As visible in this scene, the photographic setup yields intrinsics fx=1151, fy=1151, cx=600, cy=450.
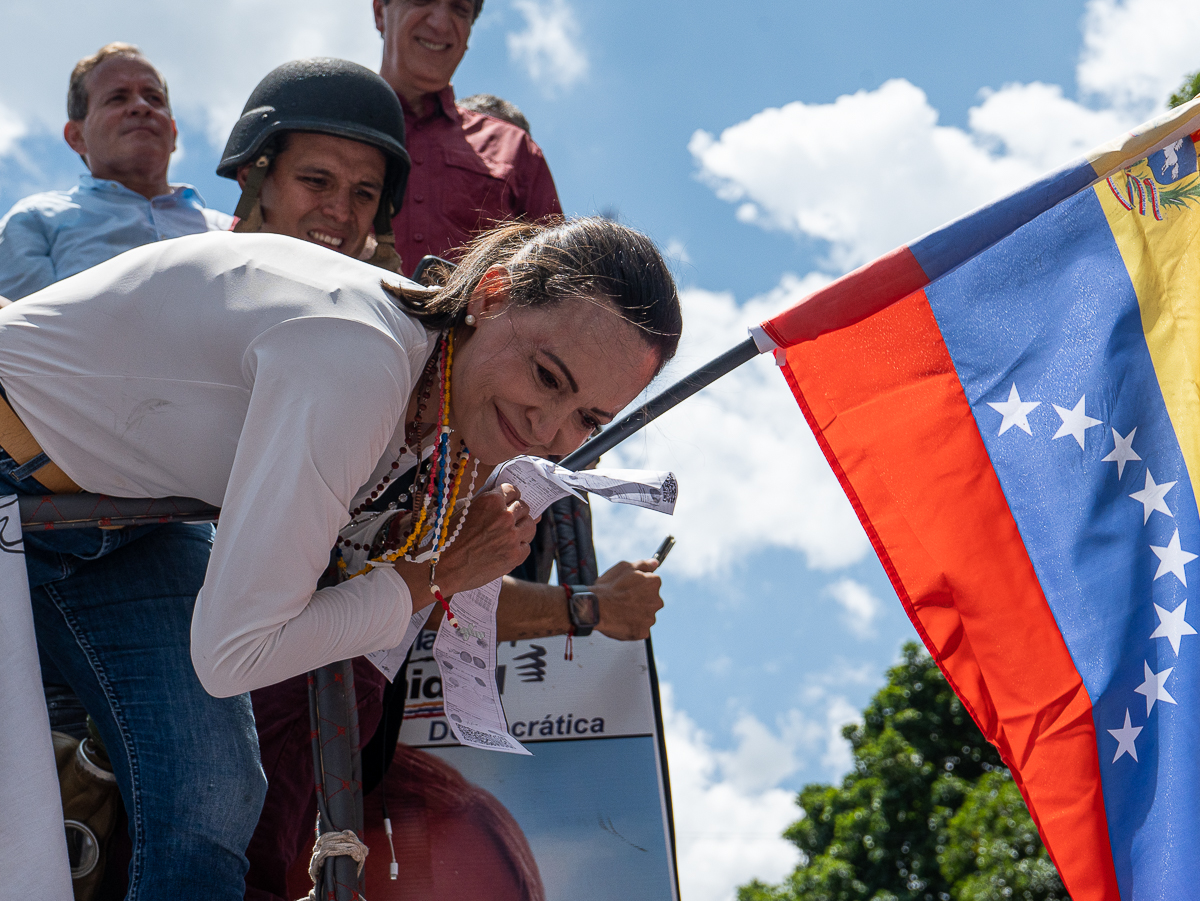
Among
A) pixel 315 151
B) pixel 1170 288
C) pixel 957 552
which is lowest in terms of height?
pixel 957 552

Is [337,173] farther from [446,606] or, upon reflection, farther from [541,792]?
[541,792]

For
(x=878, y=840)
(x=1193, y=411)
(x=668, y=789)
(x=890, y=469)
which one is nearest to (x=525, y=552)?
(x=890, y=469)

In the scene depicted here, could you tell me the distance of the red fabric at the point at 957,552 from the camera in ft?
8.88

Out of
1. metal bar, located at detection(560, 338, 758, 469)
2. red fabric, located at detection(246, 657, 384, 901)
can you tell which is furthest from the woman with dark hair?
metal bar, located at detection(560, 338, 758, 469)

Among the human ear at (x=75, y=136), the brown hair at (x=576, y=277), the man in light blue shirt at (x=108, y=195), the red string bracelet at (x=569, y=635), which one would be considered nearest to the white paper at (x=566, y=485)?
the brown hair at (x=576, y=277)

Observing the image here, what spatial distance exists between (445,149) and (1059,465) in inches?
96.9

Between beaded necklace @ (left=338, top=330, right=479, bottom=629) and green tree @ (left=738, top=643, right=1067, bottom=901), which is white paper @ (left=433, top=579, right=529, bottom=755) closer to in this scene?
beaded necklace @ (left=338, top=330, right=479, bottom=629)

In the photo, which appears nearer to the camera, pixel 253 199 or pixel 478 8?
pixel 253 199

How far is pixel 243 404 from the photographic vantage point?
1.94 meters

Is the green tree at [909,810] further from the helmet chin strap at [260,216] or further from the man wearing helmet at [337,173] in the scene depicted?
the helmet chin strap at [260,216]

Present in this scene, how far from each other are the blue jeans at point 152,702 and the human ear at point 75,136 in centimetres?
233

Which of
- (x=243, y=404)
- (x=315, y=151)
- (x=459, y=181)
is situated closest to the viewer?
(x=243, y=404)

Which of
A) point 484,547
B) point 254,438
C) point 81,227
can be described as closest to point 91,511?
point 254,438

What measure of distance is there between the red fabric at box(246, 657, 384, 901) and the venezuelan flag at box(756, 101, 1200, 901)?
144cm
